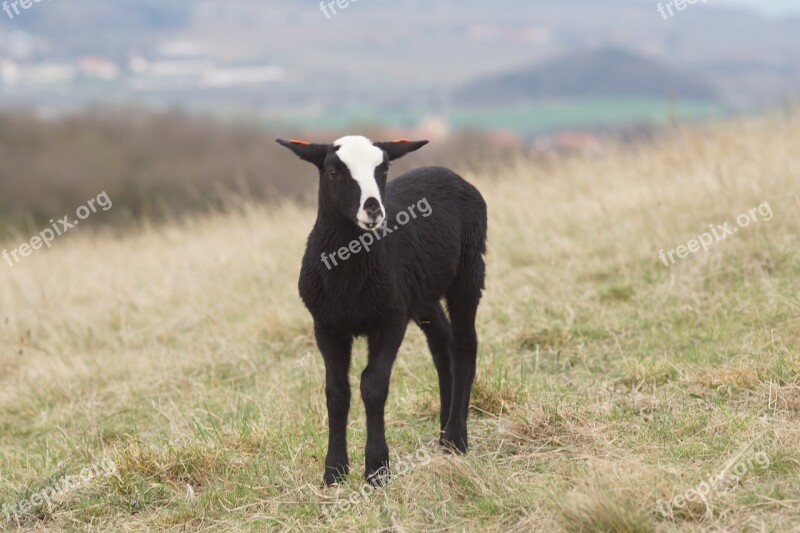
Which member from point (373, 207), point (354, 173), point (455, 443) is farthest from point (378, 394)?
point (354, 173)

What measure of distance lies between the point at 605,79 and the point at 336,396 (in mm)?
80267

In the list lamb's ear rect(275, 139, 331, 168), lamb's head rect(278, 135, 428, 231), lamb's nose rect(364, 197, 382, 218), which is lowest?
lamb's nose rect(364, 197, 382, 218)

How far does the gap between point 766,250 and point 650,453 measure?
11.8 feet

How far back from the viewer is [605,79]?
80.9m

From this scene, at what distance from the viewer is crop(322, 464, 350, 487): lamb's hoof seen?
15.5 ft

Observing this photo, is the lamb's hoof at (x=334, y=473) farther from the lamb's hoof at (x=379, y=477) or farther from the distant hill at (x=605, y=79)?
the distant hill at (x=605, y=79)

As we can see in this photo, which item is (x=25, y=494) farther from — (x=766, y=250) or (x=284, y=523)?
(x=766, y=250)

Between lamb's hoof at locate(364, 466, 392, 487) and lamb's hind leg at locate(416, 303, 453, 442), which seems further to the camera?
lamb's hind leg at locate(416, 303, 453, 442)

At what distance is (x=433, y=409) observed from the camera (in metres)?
5.73

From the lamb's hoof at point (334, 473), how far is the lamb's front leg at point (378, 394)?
0.41 ft

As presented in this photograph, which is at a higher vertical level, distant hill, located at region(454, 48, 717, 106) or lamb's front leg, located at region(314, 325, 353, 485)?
lamb's front leg, located at region(314, 325, 353, 485)

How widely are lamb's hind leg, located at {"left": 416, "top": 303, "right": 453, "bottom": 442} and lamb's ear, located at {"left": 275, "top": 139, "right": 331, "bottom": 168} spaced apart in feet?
3.85

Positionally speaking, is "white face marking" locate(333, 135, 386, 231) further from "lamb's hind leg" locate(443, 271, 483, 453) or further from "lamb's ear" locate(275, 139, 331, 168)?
"lamb's hind leg" locate(443, 271, 483, 453)

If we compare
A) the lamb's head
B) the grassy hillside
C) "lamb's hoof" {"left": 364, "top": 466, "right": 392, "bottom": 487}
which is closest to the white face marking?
the lamb's head
